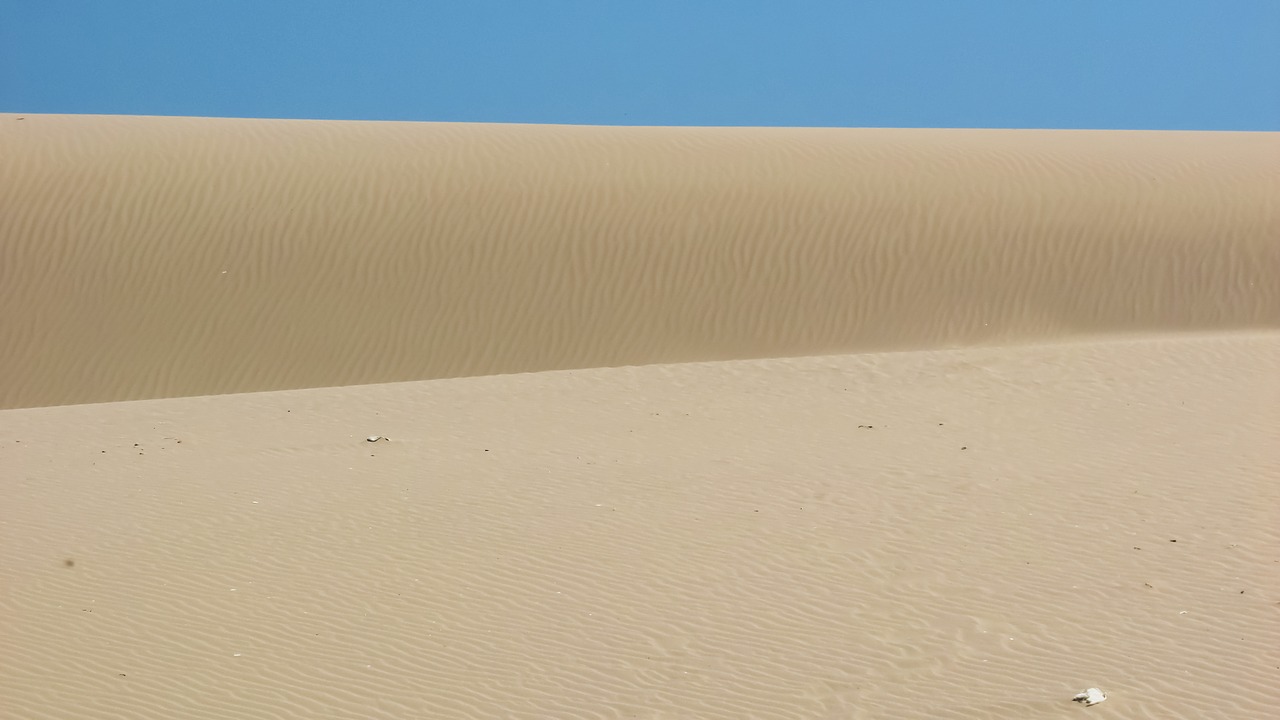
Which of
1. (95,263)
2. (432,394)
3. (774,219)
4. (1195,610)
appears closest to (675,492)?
(1195,610)

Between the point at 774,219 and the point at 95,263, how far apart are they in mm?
Result: 8788

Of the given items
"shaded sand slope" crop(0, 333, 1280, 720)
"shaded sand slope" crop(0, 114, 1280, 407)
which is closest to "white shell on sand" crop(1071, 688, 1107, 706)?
"shaded sand slope" crop(0, 333, 1280, 720)

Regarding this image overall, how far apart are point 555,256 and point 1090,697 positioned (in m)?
12.1

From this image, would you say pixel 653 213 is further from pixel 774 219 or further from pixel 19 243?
pixel 19 243

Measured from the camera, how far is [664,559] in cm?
663

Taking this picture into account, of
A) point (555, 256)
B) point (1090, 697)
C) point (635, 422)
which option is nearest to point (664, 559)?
point (1090, 697)

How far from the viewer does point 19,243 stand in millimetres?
15367

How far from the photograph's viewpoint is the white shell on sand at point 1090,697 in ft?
14.8

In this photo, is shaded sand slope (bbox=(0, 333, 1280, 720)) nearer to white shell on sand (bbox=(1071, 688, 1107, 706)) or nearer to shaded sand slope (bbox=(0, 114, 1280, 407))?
white shell on sand (bbox=(1071, 688, 1107, 706))

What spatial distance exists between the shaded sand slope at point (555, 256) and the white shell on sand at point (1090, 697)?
33.7ft

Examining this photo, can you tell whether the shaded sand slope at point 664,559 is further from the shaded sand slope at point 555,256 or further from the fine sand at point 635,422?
the shaded sand slope at point 555,256

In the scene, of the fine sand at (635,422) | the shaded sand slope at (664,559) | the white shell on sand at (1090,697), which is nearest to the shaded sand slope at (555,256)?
the fine sand at (635,422)

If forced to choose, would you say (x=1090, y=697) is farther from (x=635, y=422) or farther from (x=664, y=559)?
(x=635, y=422)

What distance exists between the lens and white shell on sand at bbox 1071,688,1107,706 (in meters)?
4.51
